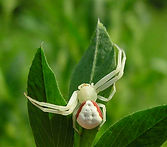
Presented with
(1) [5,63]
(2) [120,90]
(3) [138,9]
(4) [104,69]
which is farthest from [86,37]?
(4) [104,69]

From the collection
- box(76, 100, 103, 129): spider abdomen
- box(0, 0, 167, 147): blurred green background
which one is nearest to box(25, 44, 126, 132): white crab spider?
box(76, 100, 103, 129): spider abdomen

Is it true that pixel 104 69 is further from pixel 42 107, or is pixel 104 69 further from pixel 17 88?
pixel 17 88

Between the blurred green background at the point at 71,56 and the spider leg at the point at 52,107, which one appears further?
the blurred green background at the point at 71,56

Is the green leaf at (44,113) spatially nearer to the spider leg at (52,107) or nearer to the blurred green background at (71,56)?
the spider leg at (52,107)

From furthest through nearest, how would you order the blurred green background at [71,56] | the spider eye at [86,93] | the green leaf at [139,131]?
the blurred green background at [71,56]
the spider eye at [86,93]
the green leaf at [139,131]

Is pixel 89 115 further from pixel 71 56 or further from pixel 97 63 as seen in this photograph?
pixel 71 56

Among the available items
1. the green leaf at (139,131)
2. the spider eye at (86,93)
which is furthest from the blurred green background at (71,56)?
the green leaf at (139,131)

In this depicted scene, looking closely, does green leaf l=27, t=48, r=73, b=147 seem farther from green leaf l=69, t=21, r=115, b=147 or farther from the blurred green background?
the blurred green background
